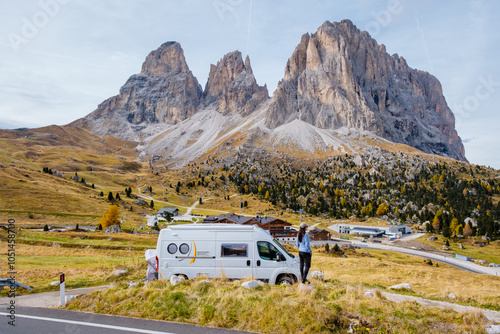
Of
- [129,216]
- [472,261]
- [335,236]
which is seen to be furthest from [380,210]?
[129,216]

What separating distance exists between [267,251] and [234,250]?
1576 millimetres

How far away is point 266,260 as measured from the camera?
13391mm

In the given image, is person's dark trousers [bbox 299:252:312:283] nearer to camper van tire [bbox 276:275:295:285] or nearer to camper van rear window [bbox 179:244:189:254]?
camper van tire [bbox 276:275:295:285]

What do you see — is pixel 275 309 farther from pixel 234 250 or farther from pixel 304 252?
pixel 234 250

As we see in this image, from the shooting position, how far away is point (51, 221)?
6906 cm

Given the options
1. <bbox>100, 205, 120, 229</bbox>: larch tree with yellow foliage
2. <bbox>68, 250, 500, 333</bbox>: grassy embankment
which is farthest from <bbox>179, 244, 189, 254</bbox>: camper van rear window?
<bbox>100, 205, 120, 229</bbox>: larch tree with yellow foliage

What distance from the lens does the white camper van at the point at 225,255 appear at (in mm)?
13305

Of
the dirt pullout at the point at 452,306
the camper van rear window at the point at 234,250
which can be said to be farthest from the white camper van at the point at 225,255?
the dirt pullout at the point at 452,306

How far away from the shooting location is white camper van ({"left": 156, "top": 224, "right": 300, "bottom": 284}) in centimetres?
1330

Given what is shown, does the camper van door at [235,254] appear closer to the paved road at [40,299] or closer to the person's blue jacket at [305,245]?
the person's blue jacket at [305,245]

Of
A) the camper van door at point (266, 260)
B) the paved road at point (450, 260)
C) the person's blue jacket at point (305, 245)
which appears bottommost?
the paved road at point (450, 260)

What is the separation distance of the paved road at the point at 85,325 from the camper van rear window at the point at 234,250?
4.51 m

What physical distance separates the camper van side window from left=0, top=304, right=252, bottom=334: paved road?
15.8 ft

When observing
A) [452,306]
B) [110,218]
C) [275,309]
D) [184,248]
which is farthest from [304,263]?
[110,218]
